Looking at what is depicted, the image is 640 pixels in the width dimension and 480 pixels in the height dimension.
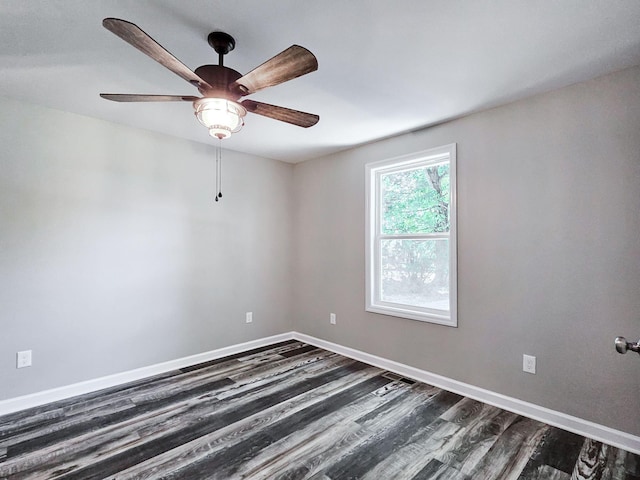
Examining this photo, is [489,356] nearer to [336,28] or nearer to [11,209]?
[336,28]

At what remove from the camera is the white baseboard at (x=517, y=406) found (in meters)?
2.08

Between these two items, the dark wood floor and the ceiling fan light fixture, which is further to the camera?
the dark wood floor

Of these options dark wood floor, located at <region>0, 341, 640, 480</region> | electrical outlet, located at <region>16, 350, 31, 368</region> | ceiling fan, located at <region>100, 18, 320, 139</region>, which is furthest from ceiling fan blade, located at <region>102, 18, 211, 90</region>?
electrical outlet, located at <region>16, 350, 31, 368</region>

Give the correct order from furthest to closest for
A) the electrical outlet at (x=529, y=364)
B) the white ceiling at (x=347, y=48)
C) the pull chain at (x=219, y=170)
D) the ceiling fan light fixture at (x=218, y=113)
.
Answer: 1. the pull chain at (x=219, y=170)
2. the electrical outlet at (x=529, y=364)
3. the ceiling fan light fixture at (x=218, y=113)
4. the white ceiling at (x=347, y=48)

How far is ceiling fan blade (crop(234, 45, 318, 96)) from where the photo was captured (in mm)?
1348

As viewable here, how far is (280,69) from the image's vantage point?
1466 mm

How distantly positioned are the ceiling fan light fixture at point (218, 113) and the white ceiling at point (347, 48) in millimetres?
397

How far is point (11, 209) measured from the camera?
254 cm

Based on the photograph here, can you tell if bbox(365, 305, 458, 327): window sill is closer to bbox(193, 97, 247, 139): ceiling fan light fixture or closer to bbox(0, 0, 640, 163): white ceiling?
bbox(0, 0, 640, 163): white ceiling

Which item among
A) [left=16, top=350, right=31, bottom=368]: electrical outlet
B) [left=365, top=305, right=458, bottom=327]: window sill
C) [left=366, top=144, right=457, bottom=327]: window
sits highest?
[left=366, top=144, right=457, bottom=327]: window

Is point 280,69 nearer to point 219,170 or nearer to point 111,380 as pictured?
point 219,170

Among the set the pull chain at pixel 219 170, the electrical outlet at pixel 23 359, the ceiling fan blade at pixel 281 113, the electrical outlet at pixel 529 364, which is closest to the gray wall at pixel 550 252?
the electrical outlet at pixel 529 364

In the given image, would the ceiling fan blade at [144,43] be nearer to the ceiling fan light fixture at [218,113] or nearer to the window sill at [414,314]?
the ceiling fan light fixture at [218,113]

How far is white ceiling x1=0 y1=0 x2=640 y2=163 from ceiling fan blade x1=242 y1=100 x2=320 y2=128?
364 millimetres
